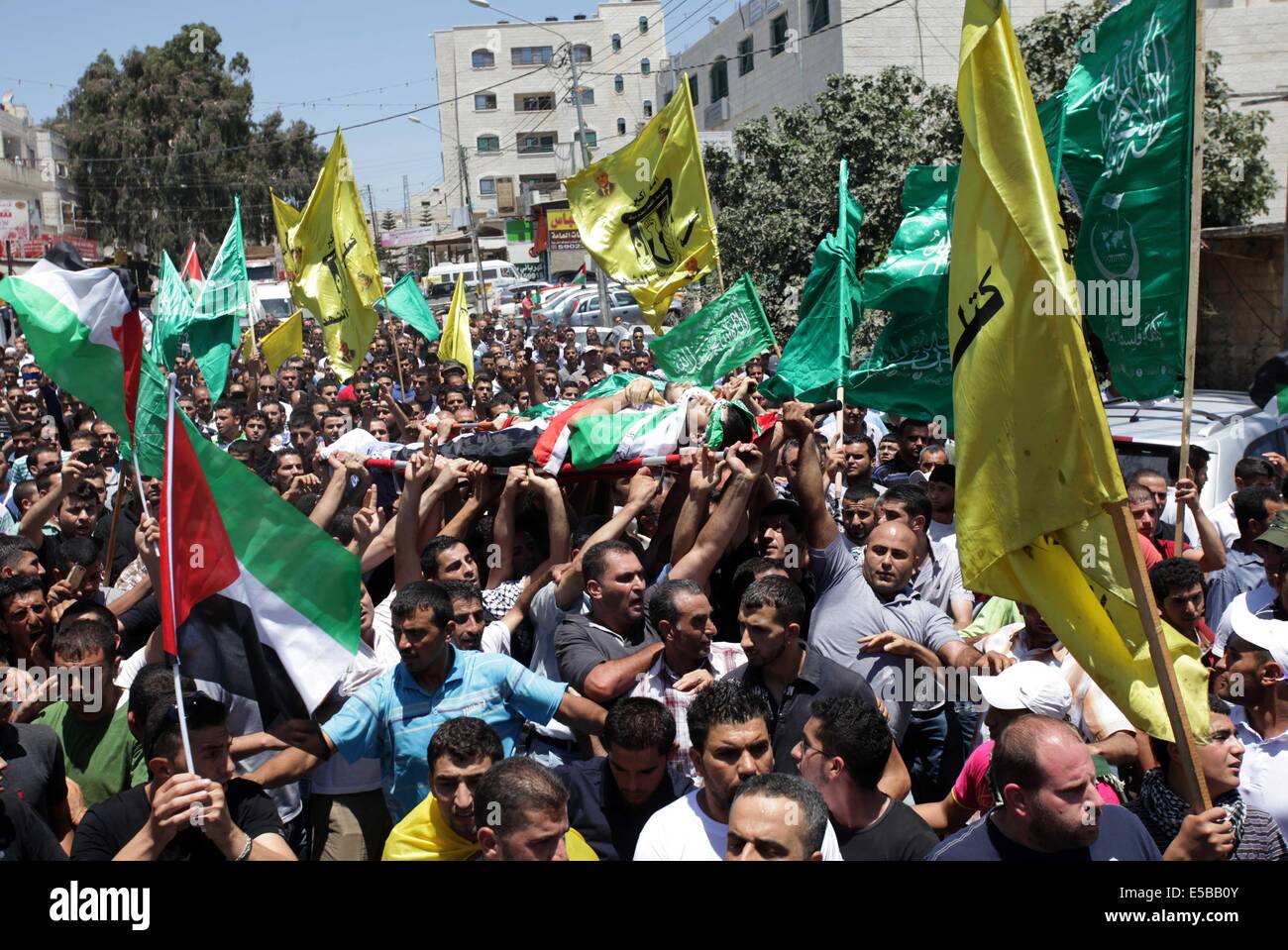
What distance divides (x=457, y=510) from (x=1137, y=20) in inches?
155

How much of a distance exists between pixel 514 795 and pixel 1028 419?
1630 millimetres

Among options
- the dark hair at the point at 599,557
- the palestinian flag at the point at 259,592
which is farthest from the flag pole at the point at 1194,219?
the palestinian flag at the point at 259,592

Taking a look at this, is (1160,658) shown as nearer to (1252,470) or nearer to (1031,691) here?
(1031,691)

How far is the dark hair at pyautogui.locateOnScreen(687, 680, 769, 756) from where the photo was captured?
155 inches

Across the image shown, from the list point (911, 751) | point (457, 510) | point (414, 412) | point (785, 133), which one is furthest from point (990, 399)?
point (785, 133)

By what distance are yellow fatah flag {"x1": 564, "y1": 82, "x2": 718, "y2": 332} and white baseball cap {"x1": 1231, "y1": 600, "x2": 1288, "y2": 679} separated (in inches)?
242

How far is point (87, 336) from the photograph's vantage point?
257 inches

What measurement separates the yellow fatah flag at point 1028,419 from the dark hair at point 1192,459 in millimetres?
4150

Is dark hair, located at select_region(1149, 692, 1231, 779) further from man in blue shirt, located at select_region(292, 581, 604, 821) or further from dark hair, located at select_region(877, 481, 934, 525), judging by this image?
dark hair, located at select_region(877, 481, 934, 525)

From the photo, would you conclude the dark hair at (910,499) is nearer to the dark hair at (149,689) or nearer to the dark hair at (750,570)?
the dark hair at (750,570)

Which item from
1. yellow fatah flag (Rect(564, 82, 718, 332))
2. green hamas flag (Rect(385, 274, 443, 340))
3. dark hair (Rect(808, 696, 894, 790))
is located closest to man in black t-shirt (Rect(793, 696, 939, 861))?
dark hair (Rect(808, 696, 894, 790))

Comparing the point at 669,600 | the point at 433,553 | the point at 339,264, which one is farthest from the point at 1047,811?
the point at 339,264

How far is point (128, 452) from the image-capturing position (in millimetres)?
6562
